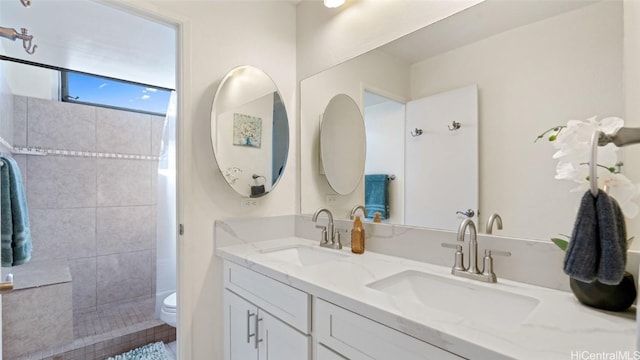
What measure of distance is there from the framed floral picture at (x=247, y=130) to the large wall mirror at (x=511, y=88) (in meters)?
0.69

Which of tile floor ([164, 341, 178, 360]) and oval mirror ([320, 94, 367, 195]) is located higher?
oval mirror ([320, 94, 367, 195])

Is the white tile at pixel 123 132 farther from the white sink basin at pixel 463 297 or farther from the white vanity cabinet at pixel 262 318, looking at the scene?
the white sink basin at pixel 463 297

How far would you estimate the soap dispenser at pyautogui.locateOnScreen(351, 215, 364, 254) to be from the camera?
1.49 meters

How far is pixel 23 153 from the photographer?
2.54 m

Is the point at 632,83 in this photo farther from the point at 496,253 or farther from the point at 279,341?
the point at 279,341

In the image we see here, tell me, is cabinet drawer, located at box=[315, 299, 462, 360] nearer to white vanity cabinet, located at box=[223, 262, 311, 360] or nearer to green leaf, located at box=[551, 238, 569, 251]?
white vanity cabinet, located at box=[223, 262, 311, 360]

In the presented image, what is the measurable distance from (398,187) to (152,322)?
2.43m

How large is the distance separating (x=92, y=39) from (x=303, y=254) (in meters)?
2.20

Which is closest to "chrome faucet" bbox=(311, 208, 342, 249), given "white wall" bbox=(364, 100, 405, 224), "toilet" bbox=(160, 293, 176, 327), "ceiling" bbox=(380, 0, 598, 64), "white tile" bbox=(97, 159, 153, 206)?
"white wall" bbox=(364, 100, 405, 224)

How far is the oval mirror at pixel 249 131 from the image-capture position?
5.40ft

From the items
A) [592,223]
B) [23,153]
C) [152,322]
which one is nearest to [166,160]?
[23,153]

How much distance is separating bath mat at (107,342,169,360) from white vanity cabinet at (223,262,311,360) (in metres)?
0.97

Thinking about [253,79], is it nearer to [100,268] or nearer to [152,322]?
[152,322]

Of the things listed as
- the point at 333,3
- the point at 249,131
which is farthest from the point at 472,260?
the point at 333,3
